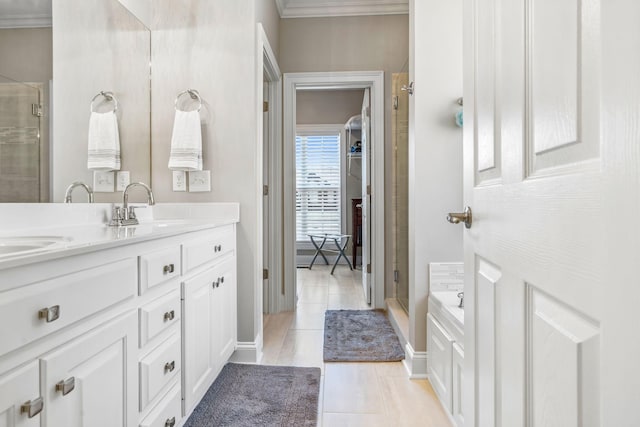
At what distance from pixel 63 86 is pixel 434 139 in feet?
5.75

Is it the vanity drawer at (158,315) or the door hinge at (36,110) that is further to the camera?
the door hinge at (36,110)

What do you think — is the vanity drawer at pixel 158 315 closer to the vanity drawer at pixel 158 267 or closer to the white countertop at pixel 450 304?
the vanity drawer at pixel 158 267

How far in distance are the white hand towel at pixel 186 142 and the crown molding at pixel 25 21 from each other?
712 mm

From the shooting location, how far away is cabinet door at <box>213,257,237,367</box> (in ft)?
5.88

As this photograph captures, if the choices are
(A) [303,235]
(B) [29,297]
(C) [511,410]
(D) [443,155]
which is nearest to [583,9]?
(C) [511,410]

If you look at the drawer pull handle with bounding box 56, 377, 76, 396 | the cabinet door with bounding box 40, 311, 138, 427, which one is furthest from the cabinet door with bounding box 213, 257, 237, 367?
the drawer pull handle with bounding box 56, 377, 76, 396

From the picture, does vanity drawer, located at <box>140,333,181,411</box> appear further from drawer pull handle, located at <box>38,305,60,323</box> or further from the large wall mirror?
the large wall mirror

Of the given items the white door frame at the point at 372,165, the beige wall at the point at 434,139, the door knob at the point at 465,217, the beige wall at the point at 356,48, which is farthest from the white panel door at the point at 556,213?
the beige wall at the point at 356,48

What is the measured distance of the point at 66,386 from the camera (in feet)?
2.61

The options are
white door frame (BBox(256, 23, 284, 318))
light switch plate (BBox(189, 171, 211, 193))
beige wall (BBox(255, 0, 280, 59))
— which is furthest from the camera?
white door frame (BBox(256, 23, 284, 318))

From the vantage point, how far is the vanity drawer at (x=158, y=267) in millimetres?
1142

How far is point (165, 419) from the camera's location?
4.13ft

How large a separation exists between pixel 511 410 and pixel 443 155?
4.75 feet

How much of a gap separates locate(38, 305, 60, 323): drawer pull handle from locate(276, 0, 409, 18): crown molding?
3055 millimetres
